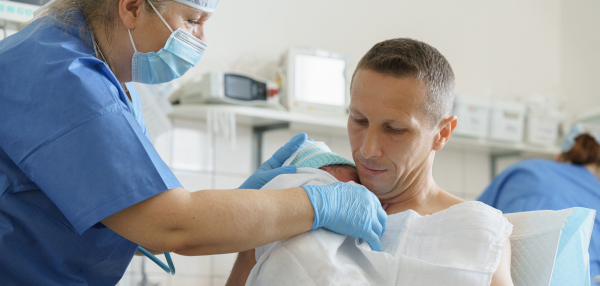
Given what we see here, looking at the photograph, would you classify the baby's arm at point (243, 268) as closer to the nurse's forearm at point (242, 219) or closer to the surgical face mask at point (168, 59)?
the nurse's forearm at point (242, 219)

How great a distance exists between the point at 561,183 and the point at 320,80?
4.71ft

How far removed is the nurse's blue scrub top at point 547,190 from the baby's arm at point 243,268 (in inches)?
73.2

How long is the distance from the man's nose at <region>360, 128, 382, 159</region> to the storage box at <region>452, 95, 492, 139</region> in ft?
7.81

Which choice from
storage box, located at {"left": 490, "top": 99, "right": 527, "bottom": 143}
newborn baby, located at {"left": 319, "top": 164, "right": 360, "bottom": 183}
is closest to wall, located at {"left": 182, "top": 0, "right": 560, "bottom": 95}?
storage box, located at {"left": 490, "top": 99, "right": 527, "bottom": 143}

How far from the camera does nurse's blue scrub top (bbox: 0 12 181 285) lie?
1002 mm

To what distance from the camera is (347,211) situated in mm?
1137

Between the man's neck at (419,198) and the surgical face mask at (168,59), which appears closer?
the surgical face mask at (168,59)

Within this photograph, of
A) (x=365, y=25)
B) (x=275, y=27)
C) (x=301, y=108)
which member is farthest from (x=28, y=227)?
(x=365, y=25)

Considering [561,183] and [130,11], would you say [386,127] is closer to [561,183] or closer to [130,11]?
[130,11]

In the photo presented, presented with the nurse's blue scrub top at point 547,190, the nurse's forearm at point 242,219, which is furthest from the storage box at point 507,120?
the nurse's forearm at point 242,219

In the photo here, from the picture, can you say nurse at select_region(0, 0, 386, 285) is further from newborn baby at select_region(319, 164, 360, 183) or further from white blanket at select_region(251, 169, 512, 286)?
newborn baby at select_region(319, 164, 360, 183)

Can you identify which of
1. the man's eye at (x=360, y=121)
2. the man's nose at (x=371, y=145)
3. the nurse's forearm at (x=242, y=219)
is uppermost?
the man's eye at (x=360, y=121)

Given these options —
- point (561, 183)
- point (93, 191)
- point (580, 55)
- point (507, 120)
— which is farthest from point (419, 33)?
point (93, 191)

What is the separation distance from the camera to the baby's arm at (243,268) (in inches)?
54.8
